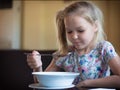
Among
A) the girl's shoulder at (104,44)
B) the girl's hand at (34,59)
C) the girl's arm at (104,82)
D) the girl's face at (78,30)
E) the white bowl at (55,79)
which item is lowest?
the girl's arm at (104,82)

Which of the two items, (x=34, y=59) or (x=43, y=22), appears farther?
(x=43, y=22)

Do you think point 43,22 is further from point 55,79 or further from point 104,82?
point 55,79

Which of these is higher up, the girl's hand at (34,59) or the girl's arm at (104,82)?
the girl's hand at (34,59)

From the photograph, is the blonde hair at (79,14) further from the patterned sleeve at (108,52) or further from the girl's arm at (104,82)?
the girl's arm at (104,82)

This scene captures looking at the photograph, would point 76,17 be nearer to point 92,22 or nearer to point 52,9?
point 92,22

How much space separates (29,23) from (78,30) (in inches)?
131

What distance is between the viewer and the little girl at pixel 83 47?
124 centimetres

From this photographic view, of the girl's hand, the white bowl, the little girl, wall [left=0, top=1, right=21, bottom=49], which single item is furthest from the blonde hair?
wall [left=0, top=1, right=21, bottom=49]

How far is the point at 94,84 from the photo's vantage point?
3.66 ft

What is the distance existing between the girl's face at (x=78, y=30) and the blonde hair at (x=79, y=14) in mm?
33

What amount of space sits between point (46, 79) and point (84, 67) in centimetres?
38

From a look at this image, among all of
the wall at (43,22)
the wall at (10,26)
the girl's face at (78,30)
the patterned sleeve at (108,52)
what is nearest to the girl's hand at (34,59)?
the girl's face at (78,30)

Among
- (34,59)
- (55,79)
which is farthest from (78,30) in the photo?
(55,79)

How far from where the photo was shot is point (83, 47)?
130 cm
